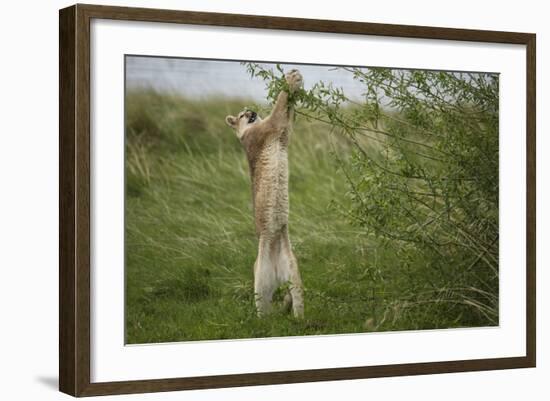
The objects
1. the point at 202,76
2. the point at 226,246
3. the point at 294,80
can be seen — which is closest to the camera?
the point at 202,76

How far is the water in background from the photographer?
21.0 ft

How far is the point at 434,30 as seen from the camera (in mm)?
7070

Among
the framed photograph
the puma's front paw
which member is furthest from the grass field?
the puma's front paw

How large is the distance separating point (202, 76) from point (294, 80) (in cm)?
54

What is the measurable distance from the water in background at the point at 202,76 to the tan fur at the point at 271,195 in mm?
112

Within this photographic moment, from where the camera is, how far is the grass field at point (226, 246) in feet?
21.1

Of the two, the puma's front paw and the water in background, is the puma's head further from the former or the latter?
the puma's front paw

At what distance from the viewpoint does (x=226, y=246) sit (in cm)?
666

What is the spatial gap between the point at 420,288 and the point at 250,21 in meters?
1.82

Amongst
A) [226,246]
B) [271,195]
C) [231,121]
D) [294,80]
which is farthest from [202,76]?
[226,246]

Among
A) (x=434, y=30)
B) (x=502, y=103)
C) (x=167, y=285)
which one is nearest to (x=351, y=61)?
(x=434, y=30)

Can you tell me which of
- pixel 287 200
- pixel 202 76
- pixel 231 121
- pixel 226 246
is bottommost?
pixel 226 246

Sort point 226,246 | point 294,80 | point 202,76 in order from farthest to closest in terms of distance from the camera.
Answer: point 294,80 → point 226,246 → point 202,76

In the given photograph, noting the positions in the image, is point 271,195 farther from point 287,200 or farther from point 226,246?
point 226,246
